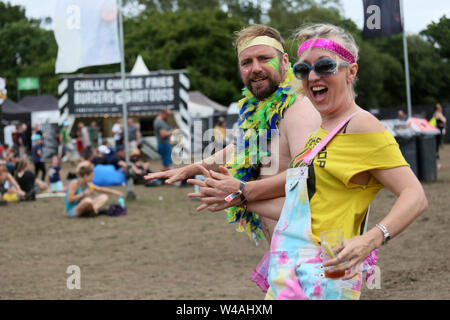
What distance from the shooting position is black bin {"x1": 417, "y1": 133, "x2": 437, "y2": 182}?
1324cm

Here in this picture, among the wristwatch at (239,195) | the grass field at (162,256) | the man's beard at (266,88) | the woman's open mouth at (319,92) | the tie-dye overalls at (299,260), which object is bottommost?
the grass field at (162,256)

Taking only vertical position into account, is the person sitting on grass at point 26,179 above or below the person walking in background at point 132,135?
below

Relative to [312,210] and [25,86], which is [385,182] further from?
[25,86]

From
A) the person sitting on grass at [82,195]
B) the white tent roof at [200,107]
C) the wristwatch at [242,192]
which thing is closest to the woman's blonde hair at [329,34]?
the wristwatch at [242,192]

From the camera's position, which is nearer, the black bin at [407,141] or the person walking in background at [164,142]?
the black bin at [407,141]

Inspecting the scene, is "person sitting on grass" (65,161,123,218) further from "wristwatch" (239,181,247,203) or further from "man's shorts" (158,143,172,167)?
"wristwatch" (239,181,247,203)

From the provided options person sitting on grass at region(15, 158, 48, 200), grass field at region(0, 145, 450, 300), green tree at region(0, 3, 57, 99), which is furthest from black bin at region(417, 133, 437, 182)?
green tree at region(0, 3, 57, 99)

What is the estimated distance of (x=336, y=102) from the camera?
2240mm

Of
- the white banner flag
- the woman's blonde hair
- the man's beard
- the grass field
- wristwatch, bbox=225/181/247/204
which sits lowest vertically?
the grass field

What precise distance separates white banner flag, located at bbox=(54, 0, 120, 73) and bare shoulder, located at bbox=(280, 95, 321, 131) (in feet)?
17.7

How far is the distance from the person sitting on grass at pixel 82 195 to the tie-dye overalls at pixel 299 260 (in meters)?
8.99

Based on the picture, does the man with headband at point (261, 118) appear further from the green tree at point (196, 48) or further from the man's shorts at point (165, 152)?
the green tree at point (196, 48)

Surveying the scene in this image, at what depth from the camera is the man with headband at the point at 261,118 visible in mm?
2988

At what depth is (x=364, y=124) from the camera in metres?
2.10
